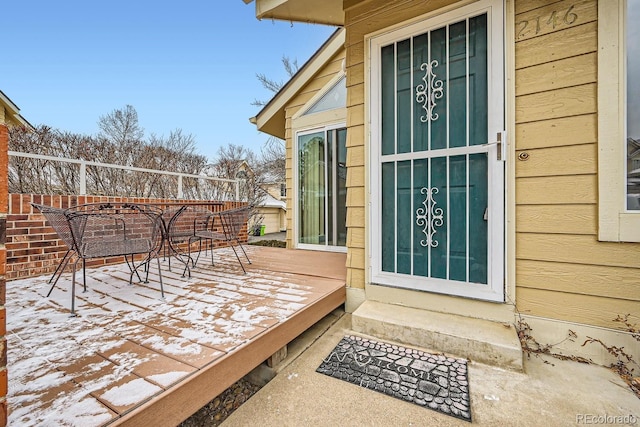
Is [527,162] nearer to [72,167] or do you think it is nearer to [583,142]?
[583,142]

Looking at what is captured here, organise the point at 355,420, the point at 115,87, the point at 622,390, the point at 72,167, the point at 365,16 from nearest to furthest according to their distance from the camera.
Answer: the point at 355,420 < the point at 622,390 < the point at 365,16 < the point at 72,167 < the point at 115,87

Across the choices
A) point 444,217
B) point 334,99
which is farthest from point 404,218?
point 334,99

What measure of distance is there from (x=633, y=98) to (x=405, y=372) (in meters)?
2.27

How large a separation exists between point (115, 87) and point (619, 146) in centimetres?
1337

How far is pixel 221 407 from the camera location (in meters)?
1.71

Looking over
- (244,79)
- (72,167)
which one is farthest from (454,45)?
(244,79)

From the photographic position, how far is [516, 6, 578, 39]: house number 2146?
1.87m

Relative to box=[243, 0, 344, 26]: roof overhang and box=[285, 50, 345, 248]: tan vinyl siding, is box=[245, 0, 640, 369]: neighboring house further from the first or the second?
box=[285, 50, 345, 248]: tan vinyl siding

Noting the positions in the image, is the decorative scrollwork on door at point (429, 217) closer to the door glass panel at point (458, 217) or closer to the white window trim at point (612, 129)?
the door glass panel at point (458, 217)

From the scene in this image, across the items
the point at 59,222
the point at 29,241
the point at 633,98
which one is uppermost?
the point at 633,98

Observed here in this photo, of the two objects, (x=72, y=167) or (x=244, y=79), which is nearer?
(x=72, y=167)

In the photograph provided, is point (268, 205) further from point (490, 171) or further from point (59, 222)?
point (490, 171)

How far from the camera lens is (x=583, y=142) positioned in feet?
6.00
